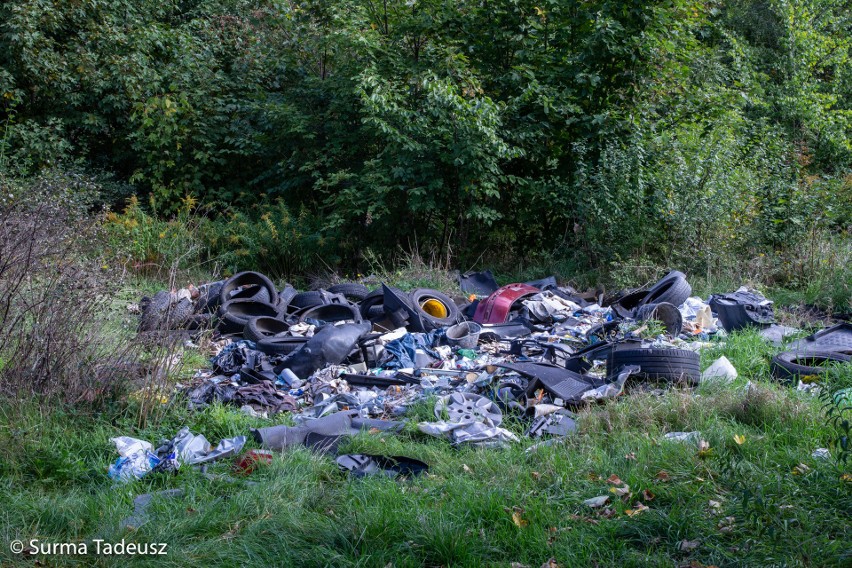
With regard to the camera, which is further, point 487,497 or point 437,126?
point 437,126

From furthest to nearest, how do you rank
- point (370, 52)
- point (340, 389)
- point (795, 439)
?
point (370, 52) → point (340, 389) → point (795, 439)

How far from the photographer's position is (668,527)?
3.53 metres

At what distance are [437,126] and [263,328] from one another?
5.11m

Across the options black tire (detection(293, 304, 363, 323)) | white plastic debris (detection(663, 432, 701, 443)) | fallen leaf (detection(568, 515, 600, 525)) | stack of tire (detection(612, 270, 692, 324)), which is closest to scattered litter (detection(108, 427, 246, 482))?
fallen leaf (detection(568, 515, 600, 525))

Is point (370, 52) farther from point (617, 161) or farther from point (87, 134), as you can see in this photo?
point (87, 134)

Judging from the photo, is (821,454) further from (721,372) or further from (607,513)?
(721,372)

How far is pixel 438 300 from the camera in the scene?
9516mm

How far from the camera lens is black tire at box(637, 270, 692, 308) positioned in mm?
8656

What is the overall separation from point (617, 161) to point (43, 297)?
8.22 metres

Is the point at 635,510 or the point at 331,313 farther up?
the point at 635,510

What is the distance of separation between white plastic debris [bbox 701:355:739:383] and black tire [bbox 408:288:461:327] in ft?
10.7

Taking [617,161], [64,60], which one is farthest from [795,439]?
[64,60]

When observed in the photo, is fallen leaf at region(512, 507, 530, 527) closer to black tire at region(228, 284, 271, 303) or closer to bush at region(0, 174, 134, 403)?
bush at region(0, 174, 134, 403)

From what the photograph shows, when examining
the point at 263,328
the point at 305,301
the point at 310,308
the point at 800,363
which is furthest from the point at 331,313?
the point at 800,363
